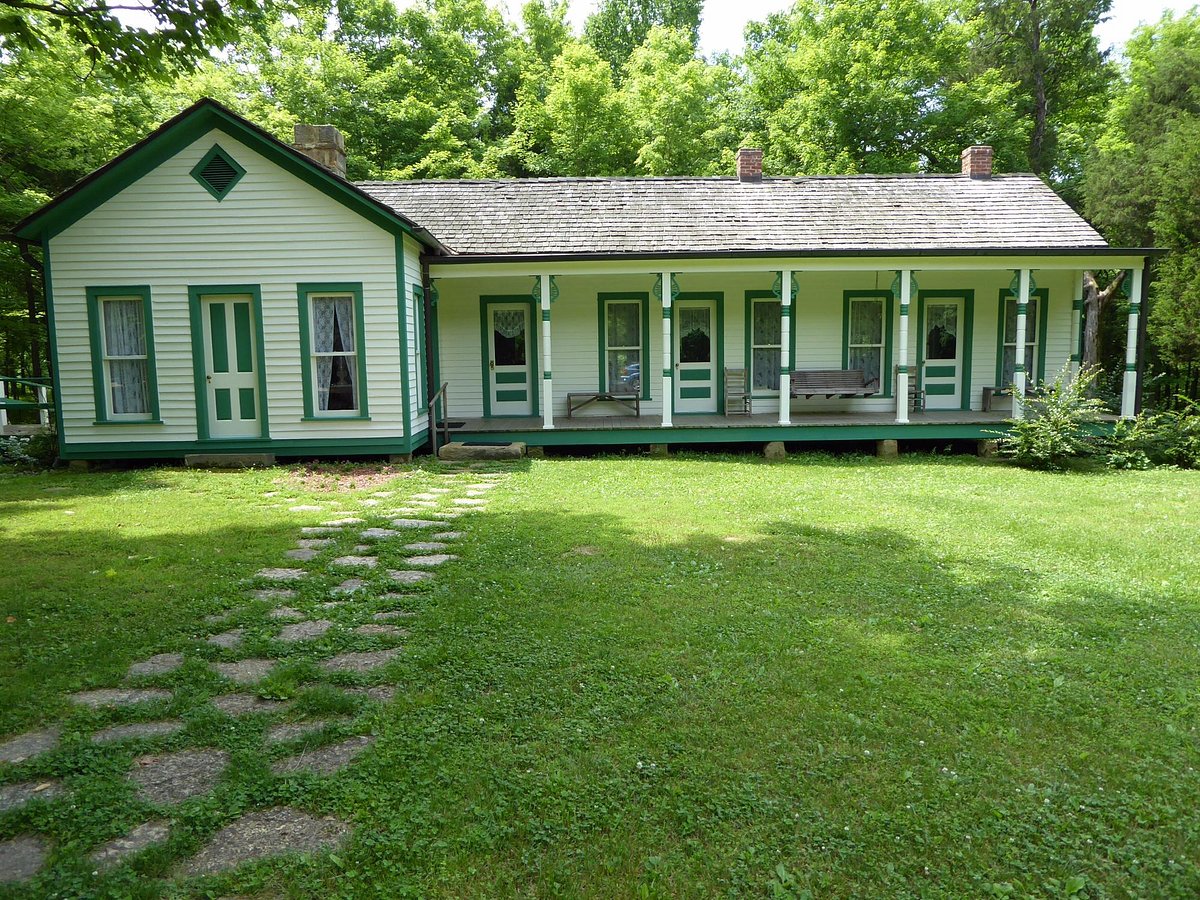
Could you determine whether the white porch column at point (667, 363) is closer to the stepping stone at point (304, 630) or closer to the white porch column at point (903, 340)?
A: the white porch column at point (903, 340)

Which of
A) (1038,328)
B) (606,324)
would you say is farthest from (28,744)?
(1038,328)

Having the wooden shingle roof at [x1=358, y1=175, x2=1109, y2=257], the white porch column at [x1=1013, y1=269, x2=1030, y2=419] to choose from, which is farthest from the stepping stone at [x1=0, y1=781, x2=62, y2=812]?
the white porch column at [x1=1013, y1=269, x2=1030, y2=419]

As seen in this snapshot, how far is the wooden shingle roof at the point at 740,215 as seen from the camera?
558 inches

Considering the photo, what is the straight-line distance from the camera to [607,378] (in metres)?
15.8

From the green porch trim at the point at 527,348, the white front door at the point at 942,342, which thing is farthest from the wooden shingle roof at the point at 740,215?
the white front door at the point at 942,342

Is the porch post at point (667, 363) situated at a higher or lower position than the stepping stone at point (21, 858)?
Answer: higher

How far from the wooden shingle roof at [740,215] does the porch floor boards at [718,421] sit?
2824mm

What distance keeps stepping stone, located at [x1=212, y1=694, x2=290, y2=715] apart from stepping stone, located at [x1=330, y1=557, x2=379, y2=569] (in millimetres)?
2524

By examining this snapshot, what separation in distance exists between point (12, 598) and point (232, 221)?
7724mm

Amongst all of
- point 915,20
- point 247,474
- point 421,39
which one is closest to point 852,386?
point 247,474

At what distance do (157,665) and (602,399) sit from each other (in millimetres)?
11291

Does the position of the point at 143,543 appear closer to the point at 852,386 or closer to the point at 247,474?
the point at 247,474

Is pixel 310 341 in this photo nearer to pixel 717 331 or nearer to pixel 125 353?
pixel 125 353

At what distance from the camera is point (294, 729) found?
3.95 meters
